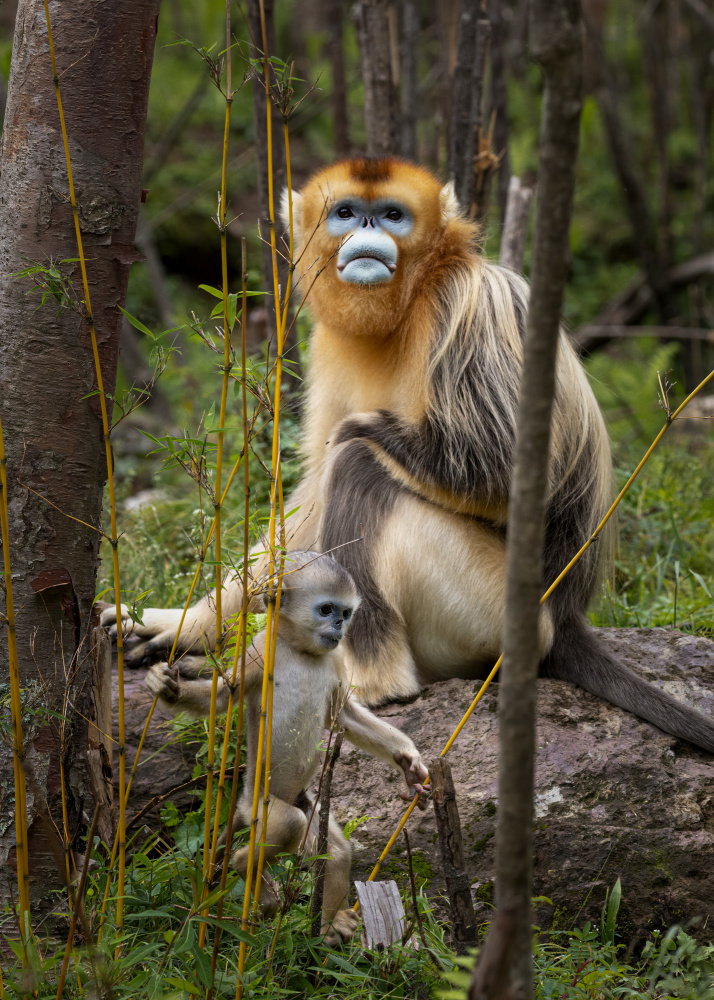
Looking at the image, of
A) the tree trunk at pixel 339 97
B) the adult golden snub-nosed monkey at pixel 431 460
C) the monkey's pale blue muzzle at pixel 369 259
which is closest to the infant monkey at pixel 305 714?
the adult golden snub-nosed monkey at pixel 431 460

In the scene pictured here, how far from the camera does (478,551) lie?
3.08 metres

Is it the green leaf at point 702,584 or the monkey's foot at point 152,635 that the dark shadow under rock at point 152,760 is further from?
the green leaf at point 702,584

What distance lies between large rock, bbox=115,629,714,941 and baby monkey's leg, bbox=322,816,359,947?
305 mm

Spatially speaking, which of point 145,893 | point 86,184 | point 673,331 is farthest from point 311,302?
point 673,331

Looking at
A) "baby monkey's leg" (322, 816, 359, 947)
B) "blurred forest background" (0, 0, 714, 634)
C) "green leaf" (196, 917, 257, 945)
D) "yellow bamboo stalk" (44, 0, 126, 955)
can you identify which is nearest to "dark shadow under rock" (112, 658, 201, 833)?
"blurred forest background" (0, 0, 714, 634)

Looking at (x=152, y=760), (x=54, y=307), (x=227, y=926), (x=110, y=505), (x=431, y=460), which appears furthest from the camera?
(x=431, y=460)

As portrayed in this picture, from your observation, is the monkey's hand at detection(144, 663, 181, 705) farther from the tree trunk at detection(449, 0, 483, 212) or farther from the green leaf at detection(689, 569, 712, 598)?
the tree trunk at detection(449, 0, 483, 212)

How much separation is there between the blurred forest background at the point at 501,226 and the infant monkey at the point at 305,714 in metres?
0.33

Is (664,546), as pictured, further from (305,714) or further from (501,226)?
(501,226)

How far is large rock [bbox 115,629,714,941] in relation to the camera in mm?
2428

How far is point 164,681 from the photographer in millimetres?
1973

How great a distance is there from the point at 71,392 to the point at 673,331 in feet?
21.2

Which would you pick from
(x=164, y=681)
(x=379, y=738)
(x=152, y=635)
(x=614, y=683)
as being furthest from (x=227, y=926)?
(x=152, y=635)

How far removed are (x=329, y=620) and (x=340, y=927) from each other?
26.7 inches
